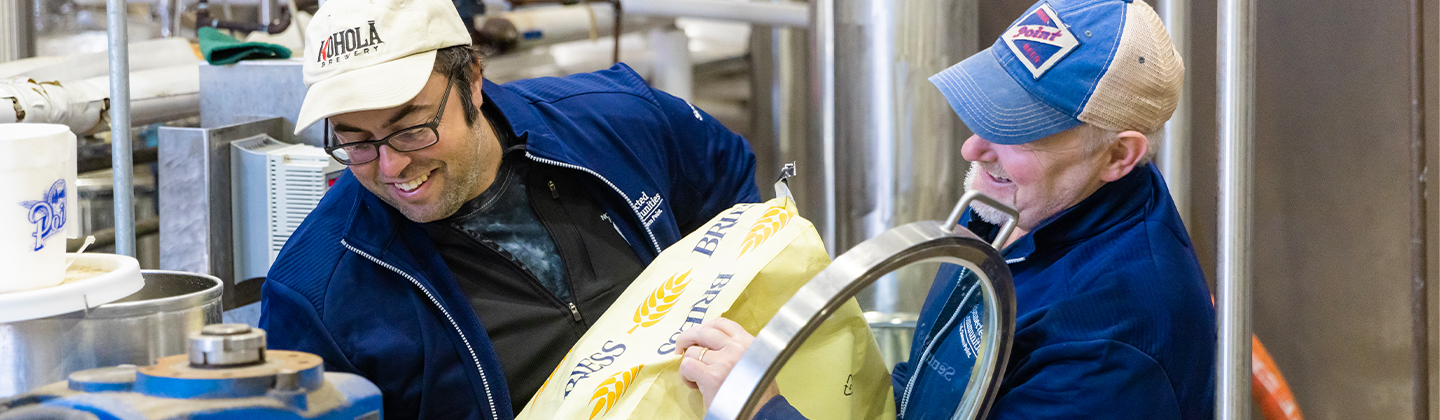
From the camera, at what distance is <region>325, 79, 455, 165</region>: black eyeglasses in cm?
159

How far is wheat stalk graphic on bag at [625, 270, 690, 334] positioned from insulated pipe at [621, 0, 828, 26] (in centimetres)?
213

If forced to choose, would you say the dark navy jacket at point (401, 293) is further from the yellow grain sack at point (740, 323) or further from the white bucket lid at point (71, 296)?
the white bucket lid at point (71, 296)

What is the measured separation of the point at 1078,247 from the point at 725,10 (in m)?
2.33

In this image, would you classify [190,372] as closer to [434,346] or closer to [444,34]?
[434,346]

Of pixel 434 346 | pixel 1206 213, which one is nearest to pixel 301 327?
pixel 434 346

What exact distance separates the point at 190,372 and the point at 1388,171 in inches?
86.6

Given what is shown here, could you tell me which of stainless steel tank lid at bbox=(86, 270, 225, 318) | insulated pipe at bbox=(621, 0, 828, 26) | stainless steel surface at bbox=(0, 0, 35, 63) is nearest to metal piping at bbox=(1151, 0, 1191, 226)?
insulated pipe at bbox=(621, 0, 828, 26)

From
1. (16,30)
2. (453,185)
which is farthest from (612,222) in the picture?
(16,30)

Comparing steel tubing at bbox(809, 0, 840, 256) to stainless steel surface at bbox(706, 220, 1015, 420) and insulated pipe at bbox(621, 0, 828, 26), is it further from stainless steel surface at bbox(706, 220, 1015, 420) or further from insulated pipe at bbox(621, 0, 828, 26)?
stainless steel surface at bbox(706, 220, 1015, 420)

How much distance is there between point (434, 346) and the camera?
1638 mm

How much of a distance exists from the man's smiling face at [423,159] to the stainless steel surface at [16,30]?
1578mm

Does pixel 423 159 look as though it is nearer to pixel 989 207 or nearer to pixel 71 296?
pixel 71 296

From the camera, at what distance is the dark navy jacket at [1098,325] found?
1113 mm

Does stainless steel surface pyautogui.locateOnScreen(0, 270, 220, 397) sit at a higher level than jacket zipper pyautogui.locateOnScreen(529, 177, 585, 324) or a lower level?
higher
